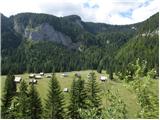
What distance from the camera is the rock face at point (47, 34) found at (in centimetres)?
17600

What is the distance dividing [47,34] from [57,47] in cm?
2130

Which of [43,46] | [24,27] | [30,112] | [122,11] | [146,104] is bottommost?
[30,112]

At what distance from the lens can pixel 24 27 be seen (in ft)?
618

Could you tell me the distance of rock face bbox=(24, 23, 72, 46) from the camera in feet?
577

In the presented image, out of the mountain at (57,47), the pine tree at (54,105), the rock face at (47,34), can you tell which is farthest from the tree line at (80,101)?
the rock face at (47,34)

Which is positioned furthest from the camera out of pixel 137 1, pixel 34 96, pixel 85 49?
pixel 85 49

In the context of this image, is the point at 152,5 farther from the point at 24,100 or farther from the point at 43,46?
the point at 43,46

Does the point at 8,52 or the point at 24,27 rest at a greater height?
the point at 24,27

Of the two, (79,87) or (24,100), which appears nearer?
(24,100)

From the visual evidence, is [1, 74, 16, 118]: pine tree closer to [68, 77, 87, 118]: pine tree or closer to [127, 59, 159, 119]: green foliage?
[68, 77, 87, 118]: pine tree

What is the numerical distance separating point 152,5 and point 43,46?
502ft

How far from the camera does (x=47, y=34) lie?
182 metres

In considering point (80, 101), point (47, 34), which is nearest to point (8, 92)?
point (80, 101)

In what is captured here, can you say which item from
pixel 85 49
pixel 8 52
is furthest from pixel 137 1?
pixel 85 49
